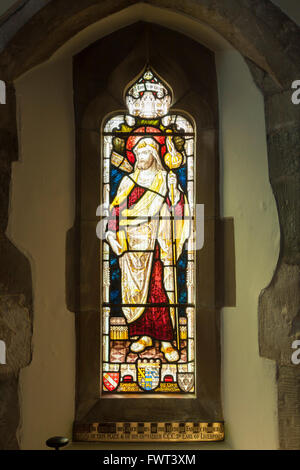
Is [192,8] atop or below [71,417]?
atop

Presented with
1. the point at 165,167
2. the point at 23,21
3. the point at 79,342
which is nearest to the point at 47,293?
the point at 79,342

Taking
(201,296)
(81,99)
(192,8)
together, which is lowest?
(201,296)

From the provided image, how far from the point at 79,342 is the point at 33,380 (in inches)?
18.7

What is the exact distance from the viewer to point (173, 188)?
3.52 meters

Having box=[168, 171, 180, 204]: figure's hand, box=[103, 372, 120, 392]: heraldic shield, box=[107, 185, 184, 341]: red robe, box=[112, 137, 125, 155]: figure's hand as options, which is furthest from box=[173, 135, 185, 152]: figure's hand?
box=[103, 372, 120, 392]: heraldic shield

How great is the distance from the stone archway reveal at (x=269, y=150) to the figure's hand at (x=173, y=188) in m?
0.85

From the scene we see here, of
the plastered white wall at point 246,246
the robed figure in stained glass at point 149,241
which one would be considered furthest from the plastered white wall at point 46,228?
the plastered white wall at point 246,246

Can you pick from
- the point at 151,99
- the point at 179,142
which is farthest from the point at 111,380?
the point at 151,99

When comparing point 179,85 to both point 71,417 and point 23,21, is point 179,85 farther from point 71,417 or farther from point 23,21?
point 71,417

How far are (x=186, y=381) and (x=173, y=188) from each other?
50.3 inches

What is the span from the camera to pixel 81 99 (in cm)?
350

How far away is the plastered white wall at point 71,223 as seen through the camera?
Result: 113 inches

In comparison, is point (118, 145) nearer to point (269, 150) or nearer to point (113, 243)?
point (113, 243)

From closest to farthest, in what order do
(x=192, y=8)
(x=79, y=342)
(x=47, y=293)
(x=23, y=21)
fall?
(x=23, y=21), (x=192, y=8), (x=47, y=293), (x=79, y=342)
